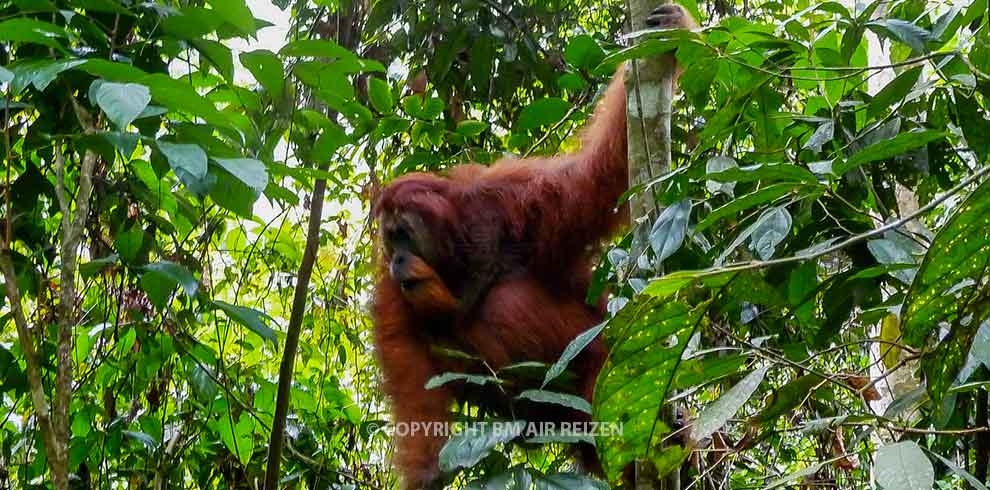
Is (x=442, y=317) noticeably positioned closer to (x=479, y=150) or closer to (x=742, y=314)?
(x=479, y=150)

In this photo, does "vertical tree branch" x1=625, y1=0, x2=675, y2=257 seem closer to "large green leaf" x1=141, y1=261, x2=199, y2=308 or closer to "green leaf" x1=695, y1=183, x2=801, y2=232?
"green leaf" x1=695, y1=183, x2=801, y2=232

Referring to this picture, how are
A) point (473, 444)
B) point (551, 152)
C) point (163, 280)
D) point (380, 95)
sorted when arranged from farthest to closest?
1. point (551, 152)
2. point (380, 95)
3. point (163, 280)
4. point (473, 444)

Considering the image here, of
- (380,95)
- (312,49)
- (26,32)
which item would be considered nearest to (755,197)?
(312,49)

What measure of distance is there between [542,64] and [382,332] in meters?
1.08

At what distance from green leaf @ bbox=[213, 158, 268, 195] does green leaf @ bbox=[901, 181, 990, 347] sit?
3.07 feet

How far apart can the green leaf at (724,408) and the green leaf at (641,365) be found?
0.08 metres

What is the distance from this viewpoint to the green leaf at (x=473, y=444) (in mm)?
1583

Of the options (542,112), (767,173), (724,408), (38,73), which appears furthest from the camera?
(542,112)

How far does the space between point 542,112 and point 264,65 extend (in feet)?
2.83

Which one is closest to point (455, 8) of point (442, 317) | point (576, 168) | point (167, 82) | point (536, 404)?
point (576, 168)

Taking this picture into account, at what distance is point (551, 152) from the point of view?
3.53 meters

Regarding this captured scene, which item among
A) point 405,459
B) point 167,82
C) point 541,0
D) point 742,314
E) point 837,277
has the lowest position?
point 405,459

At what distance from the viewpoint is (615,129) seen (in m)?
2.64

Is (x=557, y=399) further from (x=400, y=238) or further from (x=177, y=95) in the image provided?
(x=400, y=238)
